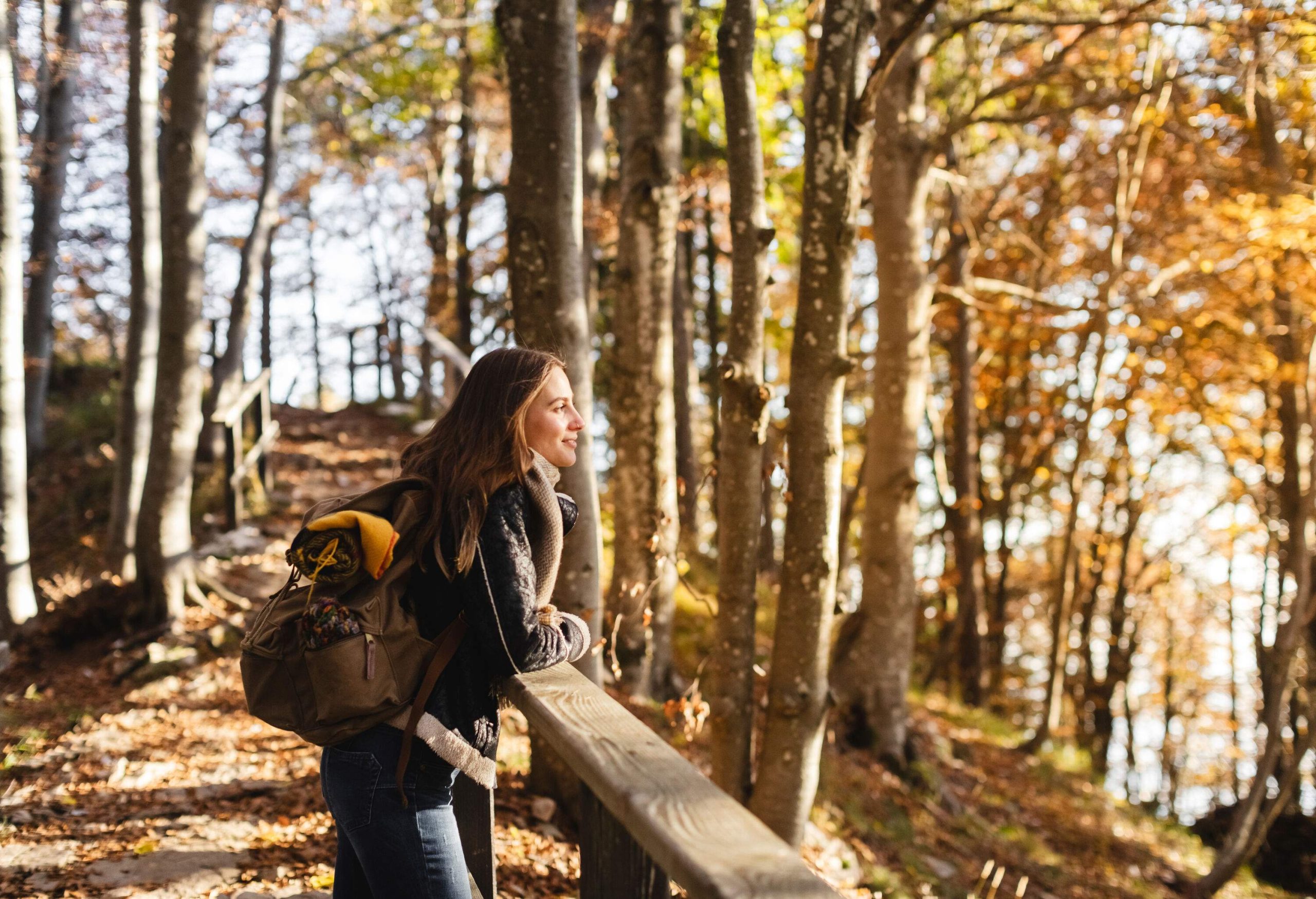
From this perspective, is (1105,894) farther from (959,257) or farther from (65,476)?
(65,476)

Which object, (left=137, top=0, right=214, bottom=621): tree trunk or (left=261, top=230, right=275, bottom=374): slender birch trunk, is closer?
(left=137, top=0, right=214, bottom=621): tree trunk

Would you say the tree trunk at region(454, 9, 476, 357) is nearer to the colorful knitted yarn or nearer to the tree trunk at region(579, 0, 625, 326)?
the tree trunk at region(579, 0, 625, 326)

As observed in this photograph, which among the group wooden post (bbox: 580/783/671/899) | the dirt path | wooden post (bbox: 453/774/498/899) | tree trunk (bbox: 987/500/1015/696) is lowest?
tree trunk (bbox: 987/500/1015/696)

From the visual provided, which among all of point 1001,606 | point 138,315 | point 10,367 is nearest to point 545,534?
point 10,367

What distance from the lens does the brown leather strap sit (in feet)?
6.55

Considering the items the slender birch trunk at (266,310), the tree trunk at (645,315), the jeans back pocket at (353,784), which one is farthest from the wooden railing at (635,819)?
the slender birch trunk at (266,310)

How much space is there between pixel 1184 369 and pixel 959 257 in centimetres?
434

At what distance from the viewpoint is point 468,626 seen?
2088mm

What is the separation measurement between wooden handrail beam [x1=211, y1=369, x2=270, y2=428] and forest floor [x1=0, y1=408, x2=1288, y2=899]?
3.80ft

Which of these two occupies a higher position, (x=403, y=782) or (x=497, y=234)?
(x=497, y=234)

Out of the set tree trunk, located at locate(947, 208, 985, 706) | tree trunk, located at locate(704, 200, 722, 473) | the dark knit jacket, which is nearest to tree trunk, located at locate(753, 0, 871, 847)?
the dark knit jacket

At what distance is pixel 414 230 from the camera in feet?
76.8

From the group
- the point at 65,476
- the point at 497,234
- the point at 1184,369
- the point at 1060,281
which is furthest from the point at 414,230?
the point at 1184,369

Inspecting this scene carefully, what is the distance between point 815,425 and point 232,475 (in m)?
6.55
